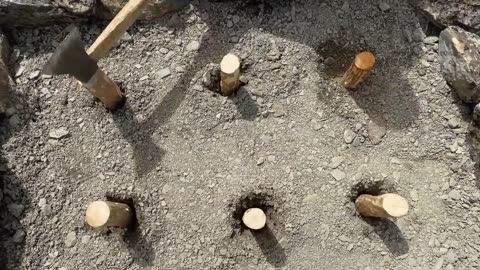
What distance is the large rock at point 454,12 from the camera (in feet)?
12.8

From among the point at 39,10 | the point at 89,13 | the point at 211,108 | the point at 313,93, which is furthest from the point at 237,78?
the point at 39,10

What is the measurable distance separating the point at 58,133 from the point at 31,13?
0.95 meters

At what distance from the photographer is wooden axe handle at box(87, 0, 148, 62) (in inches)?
139

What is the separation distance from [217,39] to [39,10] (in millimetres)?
1380

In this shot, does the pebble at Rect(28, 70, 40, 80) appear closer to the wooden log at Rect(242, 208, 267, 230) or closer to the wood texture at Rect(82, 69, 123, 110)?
the wood texture at Rect(82, 69, 123, 110)

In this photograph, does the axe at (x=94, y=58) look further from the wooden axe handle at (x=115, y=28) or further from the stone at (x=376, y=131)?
the stone at (x=376, y=131)

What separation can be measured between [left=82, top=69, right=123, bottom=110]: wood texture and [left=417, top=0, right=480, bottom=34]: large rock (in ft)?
8.05

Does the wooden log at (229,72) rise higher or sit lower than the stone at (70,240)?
higher

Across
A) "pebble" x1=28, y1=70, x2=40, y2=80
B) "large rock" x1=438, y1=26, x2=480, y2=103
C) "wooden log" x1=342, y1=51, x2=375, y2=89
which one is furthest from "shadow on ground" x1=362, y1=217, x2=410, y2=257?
"pebble" x1=28, y1=70, x2=40, y2=80

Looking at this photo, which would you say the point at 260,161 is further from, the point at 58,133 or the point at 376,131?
the point at 58,133

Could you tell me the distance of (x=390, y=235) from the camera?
12.2 ft

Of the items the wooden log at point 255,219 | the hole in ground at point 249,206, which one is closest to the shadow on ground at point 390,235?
the hole in ground at point 249,206

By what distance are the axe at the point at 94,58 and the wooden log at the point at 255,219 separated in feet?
4.34

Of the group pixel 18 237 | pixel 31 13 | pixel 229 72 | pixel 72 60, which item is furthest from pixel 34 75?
pixel 229 72
